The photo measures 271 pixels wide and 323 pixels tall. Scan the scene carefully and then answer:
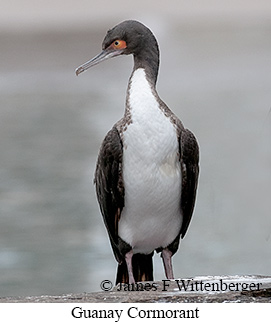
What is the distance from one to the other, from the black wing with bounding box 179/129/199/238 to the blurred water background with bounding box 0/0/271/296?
49 centimetres

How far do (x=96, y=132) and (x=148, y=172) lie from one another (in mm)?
1284

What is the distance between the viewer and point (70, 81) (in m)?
4.70

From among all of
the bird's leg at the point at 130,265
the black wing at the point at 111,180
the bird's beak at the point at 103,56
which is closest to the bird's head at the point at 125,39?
the bird's beak at the point at 103,56

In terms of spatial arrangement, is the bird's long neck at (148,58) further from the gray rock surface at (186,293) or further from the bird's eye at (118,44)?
the gray rock surface at (186,293)

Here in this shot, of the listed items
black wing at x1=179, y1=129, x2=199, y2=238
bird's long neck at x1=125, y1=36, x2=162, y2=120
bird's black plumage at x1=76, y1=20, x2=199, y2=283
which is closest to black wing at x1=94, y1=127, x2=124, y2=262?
bird's black plumage at x1=76, y1=20, x2=199, y2=283

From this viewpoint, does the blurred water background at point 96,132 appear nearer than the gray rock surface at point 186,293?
No

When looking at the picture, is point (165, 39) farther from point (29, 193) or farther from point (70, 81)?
point (29, 193)

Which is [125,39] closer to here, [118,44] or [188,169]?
[118,44]

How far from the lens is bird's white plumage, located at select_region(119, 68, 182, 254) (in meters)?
3.64

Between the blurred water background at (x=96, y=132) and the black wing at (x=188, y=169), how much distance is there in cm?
49

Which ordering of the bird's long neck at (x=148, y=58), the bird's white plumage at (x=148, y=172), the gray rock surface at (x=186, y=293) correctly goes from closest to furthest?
Answer: 1. the gray rock surface at (x=186, y=293)
2. the bird's white plumage at (x=148, y=172)
3. the bird's long neck at (x=148, y=58)

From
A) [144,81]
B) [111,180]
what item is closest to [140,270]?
[111,180]

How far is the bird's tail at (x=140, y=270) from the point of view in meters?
3.95
